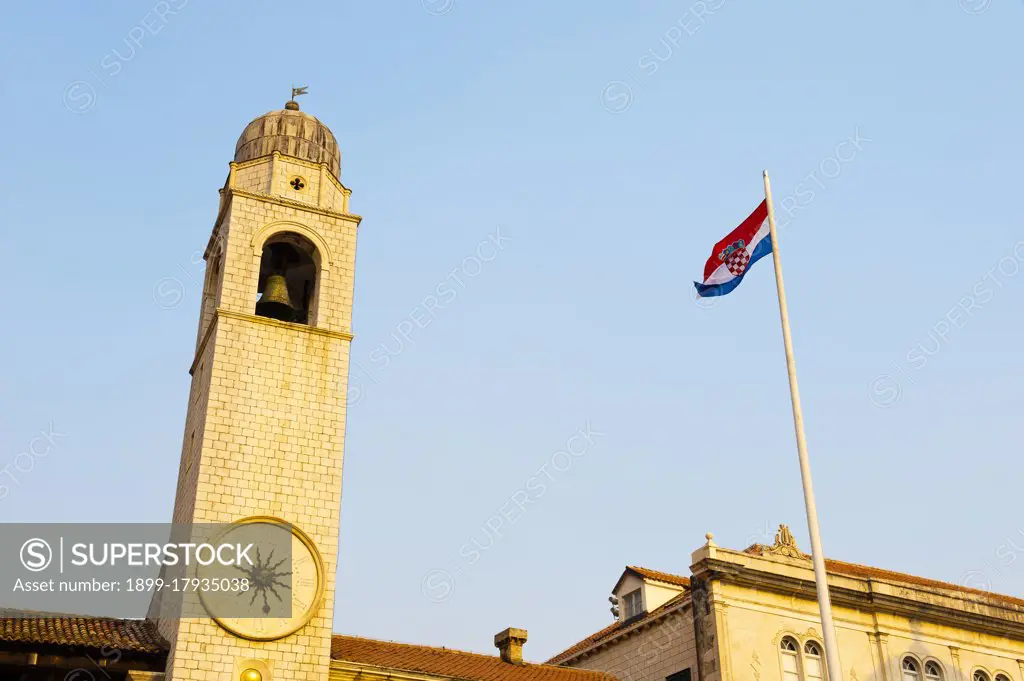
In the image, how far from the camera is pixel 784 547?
33.1 meters

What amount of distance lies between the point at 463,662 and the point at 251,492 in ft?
25.0

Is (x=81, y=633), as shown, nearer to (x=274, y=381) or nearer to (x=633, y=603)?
(x=274, y=381)

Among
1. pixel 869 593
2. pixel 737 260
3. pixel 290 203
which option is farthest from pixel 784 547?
pixel 290 203

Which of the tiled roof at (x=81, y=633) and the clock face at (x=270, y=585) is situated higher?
the clock face at (x=270, y=585)

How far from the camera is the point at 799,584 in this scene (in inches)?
1233

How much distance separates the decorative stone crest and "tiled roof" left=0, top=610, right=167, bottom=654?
1673cm

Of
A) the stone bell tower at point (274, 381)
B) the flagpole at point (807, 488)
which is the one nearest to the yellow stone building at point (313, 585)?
the stone bell tower at point (274, 381)

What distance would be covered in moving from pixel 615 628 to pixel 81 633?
16720mm

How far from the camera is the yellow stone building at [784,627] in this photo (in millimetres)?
30172

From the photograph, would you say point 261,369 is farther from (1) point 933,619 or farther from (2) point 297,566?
(1) point 933,619

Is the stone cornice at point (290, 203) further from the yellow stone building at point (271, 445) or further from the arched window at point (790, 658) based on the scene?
the arched window at point (790, 658)

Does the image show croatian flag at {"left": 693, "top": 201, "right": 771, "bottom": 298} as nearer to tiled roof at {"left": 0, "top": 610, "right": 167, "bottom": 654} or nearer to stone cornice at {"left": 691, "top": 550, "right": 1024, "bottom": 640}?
stone cornice at {"left": 691, "top": 550, "right": 1024, "bottom": 640}

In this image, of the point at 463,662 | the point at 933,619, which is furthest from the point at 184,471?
the point at 933,619

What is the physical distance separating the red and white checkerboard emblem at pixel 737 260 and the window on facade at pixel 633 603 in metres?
14.0
